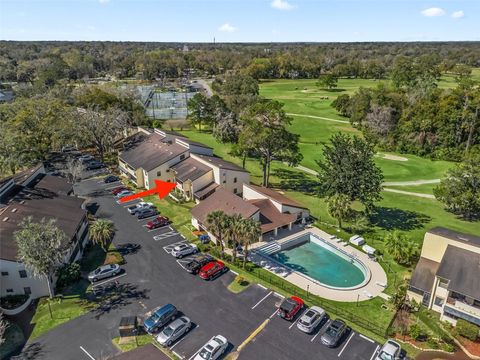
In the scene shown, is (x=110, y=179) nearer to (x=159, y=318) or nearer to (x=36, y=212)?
(x=36, y=212)

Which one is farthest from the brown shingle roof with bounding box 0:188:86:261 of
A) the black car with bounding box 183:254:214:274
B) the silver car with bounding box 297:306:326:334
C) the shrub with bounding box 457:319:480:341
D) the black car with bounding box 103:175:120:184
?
the shrub with bounding box 457:319:480:341

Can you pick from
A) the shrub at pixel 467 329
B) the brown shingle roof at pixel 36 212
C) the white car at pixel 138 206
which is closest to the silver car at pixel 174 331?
the brown shingle roof at pixel 36 212

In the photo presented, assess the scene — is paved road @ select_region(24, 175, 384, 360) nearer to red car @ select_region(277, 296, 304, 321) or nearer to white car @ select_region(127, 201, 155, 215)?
red car @ select_region(277, 296, 304, 321)

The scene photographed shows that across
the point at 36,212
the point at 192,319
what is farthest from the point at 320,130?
the point at 192,319

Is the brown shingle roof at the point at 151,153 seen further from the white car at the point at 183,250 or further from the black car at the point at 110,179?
the white car at the point at 183,250

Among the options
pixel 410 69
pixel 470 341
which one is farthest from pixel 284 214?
pixel 410 69

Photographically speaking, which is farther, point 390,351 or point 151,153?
point 151,153

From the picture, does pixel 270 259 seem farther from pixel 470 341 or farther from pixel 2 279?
pixel 2 279
